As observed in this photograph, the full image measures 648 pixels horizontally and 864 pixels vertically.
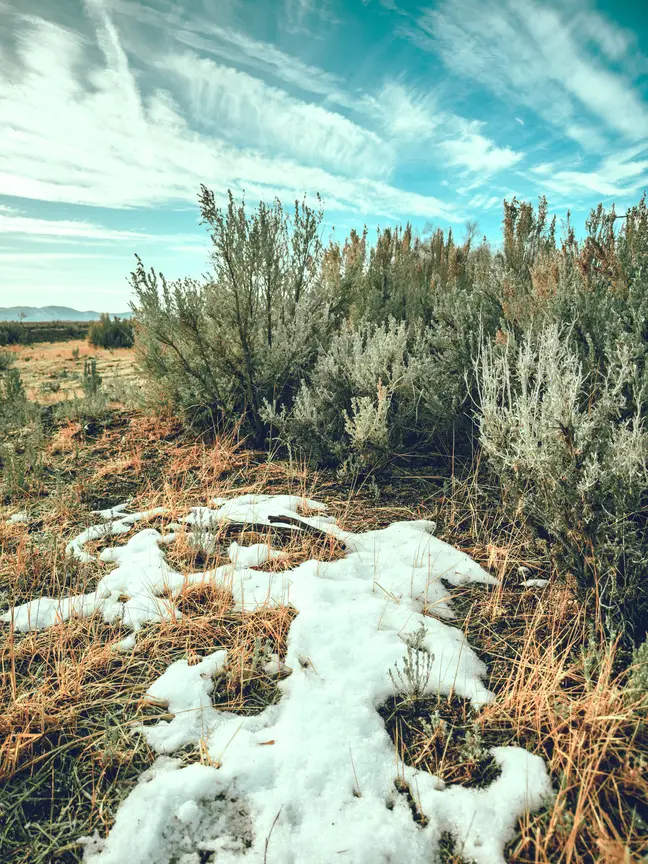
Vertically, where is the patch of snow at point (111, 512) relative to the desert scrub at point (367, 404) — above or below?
below

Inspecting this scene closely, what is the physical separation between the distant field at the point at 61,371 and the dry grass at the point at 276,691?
4143 mm

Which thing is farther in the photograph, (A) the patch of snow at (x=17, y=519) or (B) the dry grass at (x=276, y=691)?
(A) the patch of snow at (x=17, y=519)

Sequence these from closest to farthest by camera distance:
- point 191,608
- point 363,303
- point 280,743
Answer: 1. point 280,743
2. point 191,608
3. point 363,303

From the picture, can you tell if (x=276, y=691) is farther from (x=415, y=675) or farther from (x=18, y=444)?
(x=18, y=444)

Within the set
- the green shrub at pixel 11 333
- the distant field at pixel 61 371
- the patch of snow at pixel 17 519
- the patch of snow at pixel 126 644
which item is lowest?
the patch of snow at pixel 126 644

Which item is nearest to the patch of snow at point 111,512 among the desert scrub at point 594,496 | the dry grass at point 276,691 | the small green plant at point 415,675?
the dry grass at point 276,691

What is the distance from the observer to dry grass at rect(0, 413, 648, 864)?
140 cm

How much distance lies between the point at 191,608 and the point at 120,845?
109cm

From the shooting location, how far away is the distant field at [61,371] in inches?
282

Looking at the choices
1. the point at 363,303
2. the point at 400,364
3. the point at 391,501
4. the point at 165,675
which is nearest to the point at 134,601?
the point at 165,675

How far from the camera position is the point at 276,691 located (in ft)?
6.20

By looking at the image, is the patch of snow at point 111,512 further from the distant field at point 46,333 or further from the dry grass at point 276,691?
the distant field at point 46,333

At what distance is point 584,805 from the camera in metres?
1.39

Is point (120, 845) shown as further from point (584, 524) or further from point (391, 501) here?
point (391, 501)
